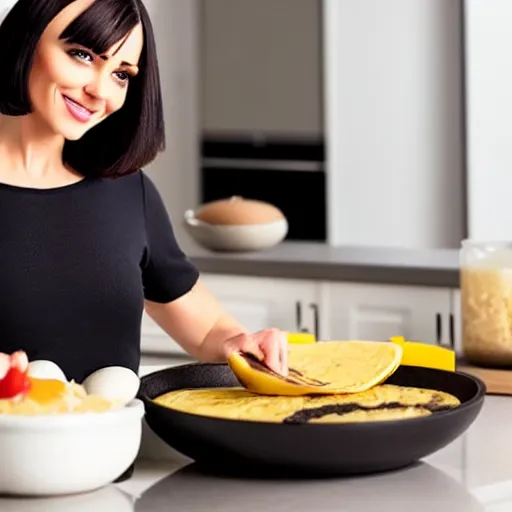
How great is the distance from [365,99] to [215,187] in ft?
2.65


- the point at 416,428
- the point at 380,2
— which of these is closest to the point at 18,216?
the point at 416,428

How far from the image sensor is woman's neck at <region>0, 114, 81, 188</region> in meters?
1.78

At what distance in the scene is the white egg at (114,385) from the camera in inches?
54.9

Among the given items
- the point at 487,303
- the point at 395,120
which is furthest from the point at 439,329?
the point at 395,120

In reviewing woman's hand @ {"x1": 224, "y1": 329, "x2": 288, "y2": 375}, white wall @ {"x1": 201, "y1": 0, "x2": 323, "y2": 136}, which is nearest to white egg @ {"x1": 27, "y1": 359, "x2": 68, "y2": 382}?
woman's hand @ {"x1": 224, "y1": 329, "x2": 288, "y2": 375}

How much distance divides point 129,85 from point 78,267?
0.25m

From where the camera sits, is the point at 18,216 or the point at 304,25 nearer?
the point at 18,216

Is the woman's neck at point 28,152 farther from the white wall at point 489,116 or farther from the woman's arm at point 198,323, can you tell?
the white wall at point 489,116

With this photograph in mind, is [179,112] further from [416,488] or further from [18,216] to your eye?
[416,488]

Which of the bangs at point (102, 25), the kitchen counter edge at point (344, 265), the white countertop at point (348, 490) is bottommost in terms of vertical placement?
the kitchen counter edge at point (344, 265)

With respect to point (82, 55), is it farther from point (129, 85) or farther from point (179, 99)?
point (179, 99)

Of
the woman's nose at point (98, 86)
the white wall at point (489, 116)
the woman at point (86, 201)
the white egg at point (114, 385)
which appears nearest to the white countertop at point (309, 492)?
the white egg at point (114, 385)

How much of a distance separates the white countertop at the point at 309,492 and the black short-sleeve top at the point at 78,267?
32cm

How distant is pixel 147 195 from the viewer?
1908 millimetres
